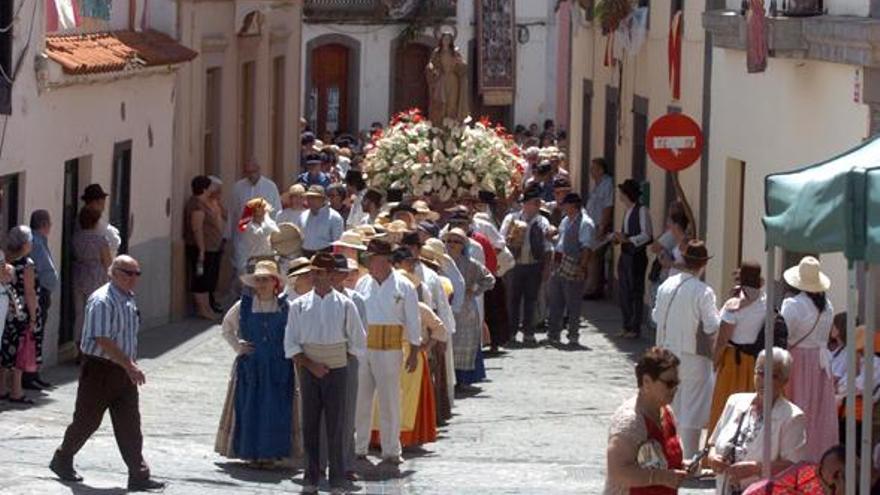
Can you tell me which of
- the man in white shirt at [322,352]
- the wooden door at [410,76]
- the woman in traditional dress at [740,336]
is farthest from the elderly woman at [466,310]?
the wooden door at [410,76]

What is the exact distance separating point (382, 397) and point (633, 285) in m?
9.57

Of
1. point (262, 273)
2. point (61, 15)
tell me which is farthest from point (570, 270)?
point (262, 273)

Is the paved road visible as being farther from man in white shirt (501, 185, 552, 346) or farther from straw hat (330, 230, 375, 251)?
straw hat (330, 230, 375, 251)

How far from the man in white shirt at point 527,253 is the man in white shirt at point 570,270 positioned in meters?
0.17

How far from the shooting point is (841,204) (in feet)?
33.9

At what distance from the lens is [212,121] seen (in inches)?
1203

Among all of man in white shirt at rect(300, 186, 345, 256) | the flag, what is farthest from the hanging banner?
the flag

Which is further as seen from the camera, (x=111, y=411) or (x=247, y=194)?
(x=247, y=194)

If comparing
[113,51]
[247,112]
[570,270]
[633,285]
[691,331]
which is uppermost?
[113,51]

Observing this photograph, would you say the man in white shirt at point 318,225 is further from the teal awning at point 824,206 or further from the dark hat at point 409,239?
the teal awning at point 824,206

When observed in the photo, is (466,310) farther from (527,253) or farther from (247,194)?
(247,194)

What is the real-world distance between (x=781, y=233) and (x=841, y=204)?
2.23ft

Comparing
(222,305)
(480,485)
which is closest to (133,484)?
(480,485)

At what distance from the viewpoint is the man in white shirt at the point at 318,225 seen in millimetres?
25156
